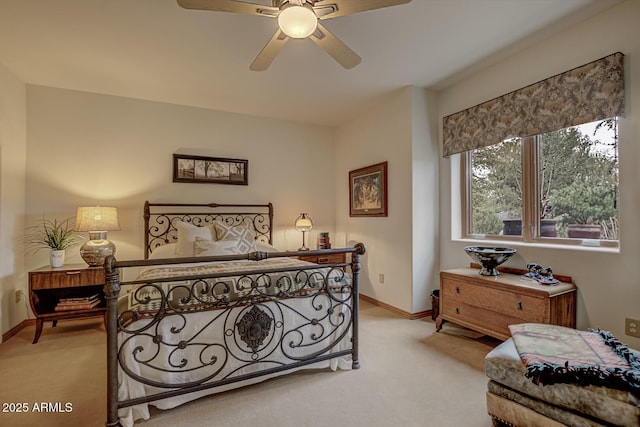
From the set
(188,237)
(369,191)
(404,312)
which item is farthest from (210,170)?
(404,312)

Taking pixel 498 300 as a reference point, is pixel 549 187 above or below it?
above

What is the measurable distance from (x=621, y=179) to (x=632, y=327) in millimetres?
1097

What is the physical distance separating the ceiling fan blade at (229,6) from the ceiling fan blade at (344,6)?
10.0 inches

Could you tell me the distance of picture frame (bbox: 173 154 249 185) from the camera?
407 centimetres

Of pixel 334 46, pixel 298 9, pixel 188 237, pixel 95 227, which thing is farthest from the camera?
pixel 188 237

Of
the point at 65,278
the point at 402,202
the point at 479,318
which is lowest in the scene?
the point at 479,318

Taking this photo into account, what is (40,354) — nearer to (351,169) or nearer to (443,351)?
(443,351)

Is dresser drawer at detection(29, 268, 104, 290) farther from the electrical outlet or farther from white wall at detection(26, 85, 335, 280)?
the electrical outlet

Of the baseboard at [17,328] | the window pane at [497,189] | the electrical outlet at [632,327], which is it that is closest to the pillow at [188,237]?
the baseboard at [17,328]

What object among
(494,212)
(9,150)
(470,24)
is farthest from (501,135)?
(9,150)

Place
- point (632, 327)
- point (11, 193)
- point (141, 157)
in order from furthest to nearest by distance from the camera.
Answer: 1. point (141, 157)
2. point (11, 193)
3. point (632, 327)

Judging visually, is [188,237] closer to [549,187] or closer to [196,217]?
[196,217]

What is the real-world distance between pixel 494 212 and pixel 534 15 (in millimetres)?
1822

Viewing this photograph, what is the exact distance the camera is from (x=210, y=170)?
13.9 ft
